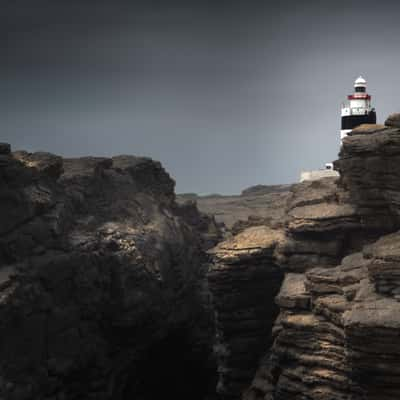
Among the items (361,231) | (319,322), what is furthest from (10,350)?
(361,231)

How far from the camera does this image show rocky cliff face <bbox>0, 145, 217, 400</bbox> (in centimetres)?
3712

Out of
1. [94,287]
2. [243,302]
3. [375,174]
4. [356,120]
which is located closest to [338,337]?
[375,174]

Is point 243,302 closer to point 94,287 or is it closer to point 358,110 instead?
point 94,287

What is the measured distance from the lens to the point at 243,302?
40719mm

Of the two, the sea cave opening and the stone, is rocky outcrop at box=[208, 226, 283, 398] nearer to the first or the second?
the sea cave opening

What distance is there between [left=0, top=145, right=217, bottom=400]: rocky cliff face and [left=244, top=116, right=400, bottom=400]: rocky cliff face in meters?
9.37

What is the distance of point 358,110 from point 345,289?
1569 inches

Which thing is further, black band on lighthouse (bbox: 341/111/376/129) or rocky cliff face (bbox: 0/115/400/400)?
black band on lighthouse (bbox: 341/111/376/129)

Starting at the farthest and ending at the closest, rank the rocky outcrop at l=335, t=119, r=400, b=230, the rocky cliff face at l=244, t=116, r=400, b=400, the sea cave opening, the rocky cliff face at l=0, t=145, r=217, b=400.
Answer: the sea cave opening < the rocky cliff face at l=0, t=145, r=217, b=400 < the rocky outcrop at l=335, t=119, r=400, b=230 < the rocky cliff face at l=244, t=116, r=400, b=400

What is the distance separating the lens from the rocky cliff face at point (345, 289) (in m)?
27.0

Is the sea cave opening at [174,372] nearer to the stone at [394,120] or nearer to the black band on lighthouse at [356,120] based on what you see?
the stone at [394,120]

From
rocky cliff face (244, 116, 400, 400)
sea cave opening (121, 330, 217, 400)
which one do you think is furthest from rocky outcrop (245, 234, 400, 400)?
sea cave opening (121, 330, 217, 400)

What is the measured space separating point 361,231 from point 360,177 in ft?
10.9

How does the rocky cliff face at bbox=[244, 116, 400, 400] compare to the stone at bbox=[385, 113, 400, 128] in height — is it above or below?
below
